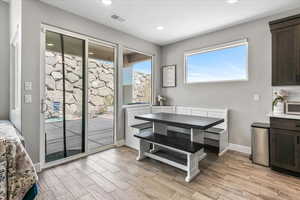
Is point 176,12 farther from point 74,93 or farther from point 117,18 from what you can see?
point 74,93

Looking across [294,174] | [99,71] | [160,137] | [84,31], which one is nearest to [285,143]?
[294,174]

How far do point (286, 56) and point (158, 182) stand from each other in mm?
2925

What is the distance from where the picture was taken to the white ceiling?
2535mm

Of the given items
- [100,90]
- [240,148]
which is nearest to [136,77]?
[100,90]

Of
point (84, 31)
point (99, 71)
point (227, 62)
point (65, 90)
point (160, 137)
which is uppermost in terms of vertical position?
point (84, 31)

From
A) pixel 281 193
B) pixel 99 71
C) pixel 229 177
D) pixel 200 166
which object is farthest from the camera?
pixel 99 71

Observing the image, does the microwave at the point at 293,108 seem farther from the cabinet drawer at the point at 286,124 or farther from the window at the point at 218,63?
the window at the point at 218,63

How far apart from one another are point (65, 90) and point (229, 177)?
3257mm

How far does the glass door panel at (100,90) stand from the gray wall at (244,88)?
86.8 inches

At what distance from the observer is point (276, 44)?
2533 millimetres

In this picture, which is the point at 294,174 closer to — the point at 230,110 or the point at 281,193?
the point at 281,193

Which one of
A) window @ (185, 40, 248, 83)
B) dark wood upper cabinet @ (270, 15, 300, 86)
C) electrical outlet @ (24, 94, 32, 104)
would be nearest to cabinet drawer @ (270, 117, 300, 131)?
dark wood upper cabinet @ (270, 15, 300, 86)

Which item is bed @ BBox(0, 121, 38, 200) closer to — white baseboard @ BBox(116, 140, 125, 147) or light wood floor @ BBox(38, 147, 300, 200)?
light wood floor @ BBox(38, 147, 300, 200)

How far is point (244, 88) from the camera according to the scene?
326cm
